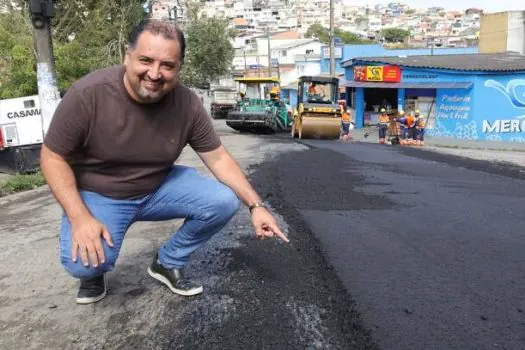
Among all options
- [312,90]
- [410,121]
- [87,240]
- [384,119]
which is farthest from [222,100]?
[87,240]

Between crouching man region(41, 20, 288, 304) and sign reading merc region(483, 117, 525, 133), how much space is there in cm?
2296

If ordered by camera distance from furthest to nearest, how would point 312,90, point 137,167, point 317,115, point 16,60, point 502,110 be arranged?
point 502,110 < point 312,90 < point 317,115 < point 16,60 < point 137,167

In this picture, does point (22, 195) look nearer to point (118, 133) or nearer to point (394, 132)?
point (118, 133)

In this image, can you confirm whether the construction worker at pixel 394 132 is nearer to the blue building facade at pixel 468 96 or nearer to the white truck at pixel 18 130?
the blue building facade at pixel 468 96

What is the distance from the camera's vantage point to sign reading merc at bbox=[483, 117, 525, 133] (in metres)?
23.9

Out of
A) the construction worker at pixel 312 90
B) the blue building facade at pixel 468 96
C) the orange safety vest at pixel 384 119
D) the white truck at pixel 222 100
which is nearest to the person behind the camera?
the construction worker at pixel 312 90

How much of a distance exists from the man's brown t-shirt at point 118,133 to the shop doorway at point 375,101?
2887 centimetres

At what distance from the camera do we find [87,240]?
9.43 ft

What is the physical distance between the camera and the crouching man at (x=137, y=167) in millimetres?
2902

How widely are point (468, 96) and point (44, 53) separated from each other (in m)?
19.3

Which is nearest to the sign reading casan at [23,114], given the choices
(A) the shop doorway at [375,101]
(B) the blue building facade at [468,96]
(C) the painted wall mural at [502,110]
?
(B) the blue building facade at [468,96]

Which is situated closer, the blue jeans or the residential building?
the blue jeans

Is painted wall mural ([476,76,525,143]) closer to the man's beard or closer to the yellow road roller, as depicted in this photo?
the yellow road roller

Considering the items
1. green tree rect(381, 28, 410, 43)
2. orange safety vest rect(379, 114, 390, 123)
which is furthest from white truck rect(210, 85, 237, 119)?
green tree rect(381, 28, 410, 43)
